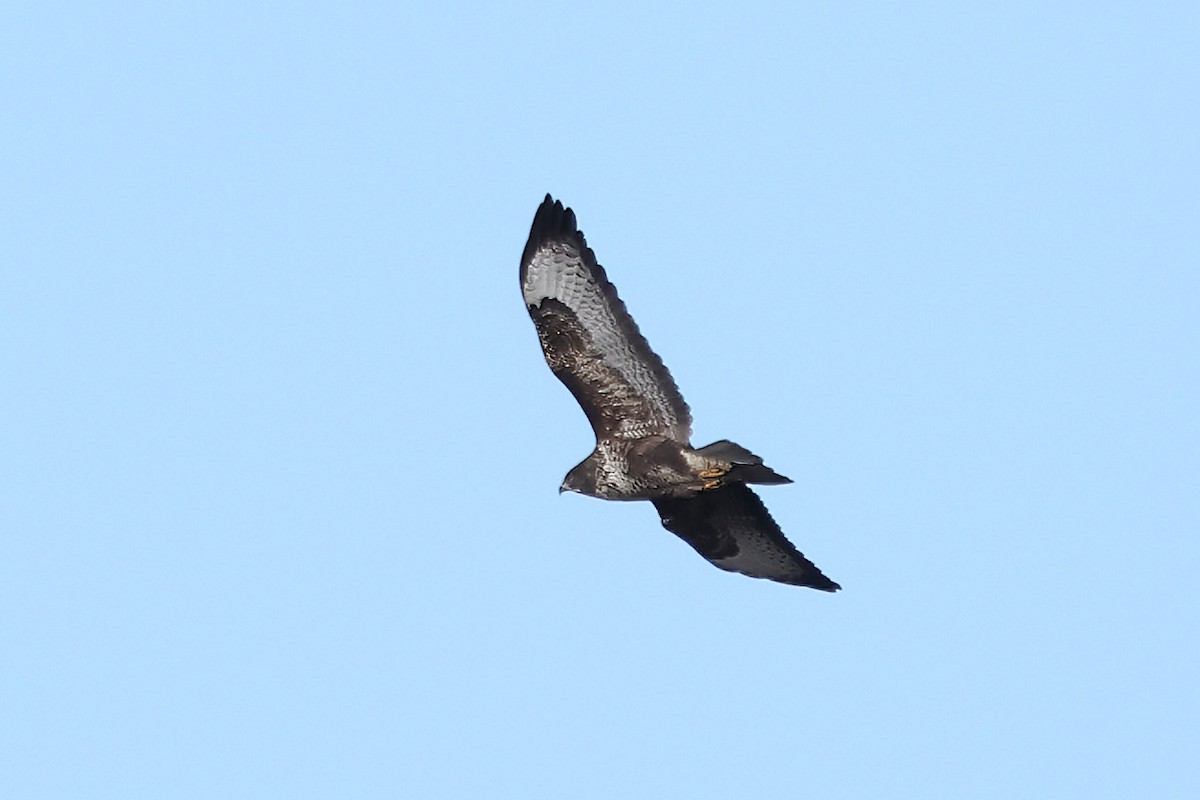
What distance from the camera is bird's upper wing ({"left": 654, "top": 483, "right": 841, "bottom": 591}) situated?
1549cm

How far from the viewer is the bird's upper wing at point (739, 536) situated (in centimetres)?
1549

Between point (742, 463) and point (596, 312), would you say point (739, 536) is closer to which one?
point (742, 463)

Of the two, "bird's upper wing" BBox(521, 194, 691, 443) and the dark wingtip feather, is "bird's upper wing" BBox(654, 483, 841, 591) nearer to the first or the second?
"bird's upper wing" BBox(521, 194, 691, 443)

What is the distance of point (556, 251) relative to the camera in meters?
15.3

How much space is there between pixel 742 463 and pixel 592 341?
6.61 feet

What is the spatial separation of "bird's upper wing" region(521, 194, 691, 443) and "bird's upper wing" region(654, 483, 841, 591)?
31.6 inches

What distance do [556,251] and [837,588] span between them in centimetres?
370

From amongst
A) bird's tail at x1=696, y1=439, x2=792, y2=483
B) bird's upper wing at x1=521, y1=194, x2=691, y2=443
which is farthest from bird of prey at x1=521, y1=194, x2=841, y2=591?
bird's tail at x1=696, y1=439, x2=792, y2=483

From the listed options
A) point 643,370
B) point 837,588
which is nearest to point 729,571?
point 837,588

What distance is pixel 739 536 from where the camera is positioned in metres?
15.8

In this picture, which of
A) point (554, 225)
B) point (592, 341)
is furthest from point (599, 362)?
point (554, 225)

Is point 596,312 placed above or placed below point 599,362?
above

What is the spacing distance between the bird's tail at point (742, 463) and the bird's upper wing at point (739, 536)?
1.21 metres

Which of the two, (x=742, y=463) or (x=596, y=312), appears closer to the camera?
(x=742, y=463)
